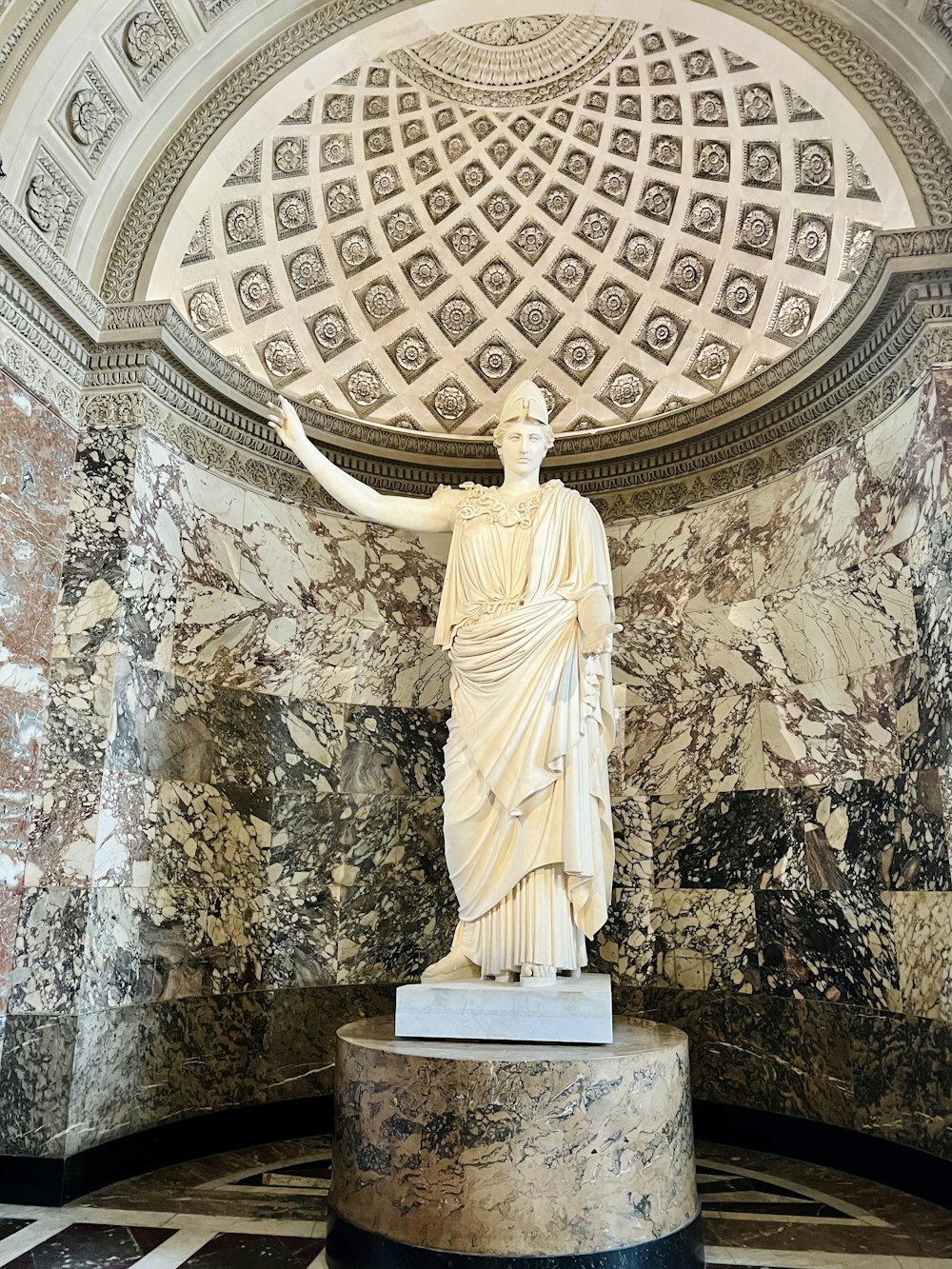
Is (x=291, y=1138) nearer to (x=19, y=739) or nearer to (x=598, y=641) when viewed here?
(x=19, y=739)

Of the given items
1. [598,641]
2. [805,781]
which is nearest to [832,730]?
[805,781]

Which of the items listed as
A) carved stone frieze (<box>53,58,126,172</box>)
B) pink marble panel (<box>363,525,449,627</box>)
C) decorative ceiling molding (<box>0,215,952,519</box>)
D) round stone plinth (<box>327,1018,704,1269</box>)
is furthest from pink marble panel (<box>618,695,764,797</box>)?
carved stone frieze (<box>53,58,126,172</box>)

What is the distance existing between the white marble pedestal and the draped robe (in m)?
0.25

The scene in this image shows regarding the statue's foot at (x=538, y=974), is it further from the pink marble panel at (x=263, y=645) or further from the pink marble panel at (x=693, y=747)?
the pink marble panel at (x=263, y=645)

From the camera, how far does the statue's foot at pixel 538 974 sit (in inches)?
151

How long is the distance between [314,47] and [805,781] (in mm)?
5300

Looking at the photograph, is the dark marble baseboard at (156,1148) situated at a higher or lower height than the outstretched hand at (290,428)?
lower

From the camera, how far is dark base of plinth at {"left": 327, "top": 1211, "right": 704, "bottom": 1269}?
3.09m

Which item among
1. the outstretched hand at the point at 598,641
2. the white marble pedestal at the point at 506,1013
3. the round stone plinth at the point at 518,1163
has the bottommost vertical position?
the round stone plinth at the point at 518,1163

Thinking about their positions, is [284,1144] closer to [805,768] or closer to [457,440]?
[805,768]

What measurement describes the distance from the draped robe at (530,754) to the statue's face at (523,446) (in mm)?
366

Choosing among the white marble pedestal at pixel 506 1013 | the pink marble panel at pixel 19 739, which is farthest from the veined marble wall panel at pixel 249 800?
the white marble pedestal at pixel 506 1013

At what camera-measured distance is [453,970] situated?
4102mm

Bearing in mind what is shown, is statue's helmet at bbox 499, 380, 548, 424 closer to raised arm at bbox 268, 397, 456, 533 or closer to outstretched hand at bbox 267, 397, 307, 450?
raised arm at bbox 268, 397, 456, 533
